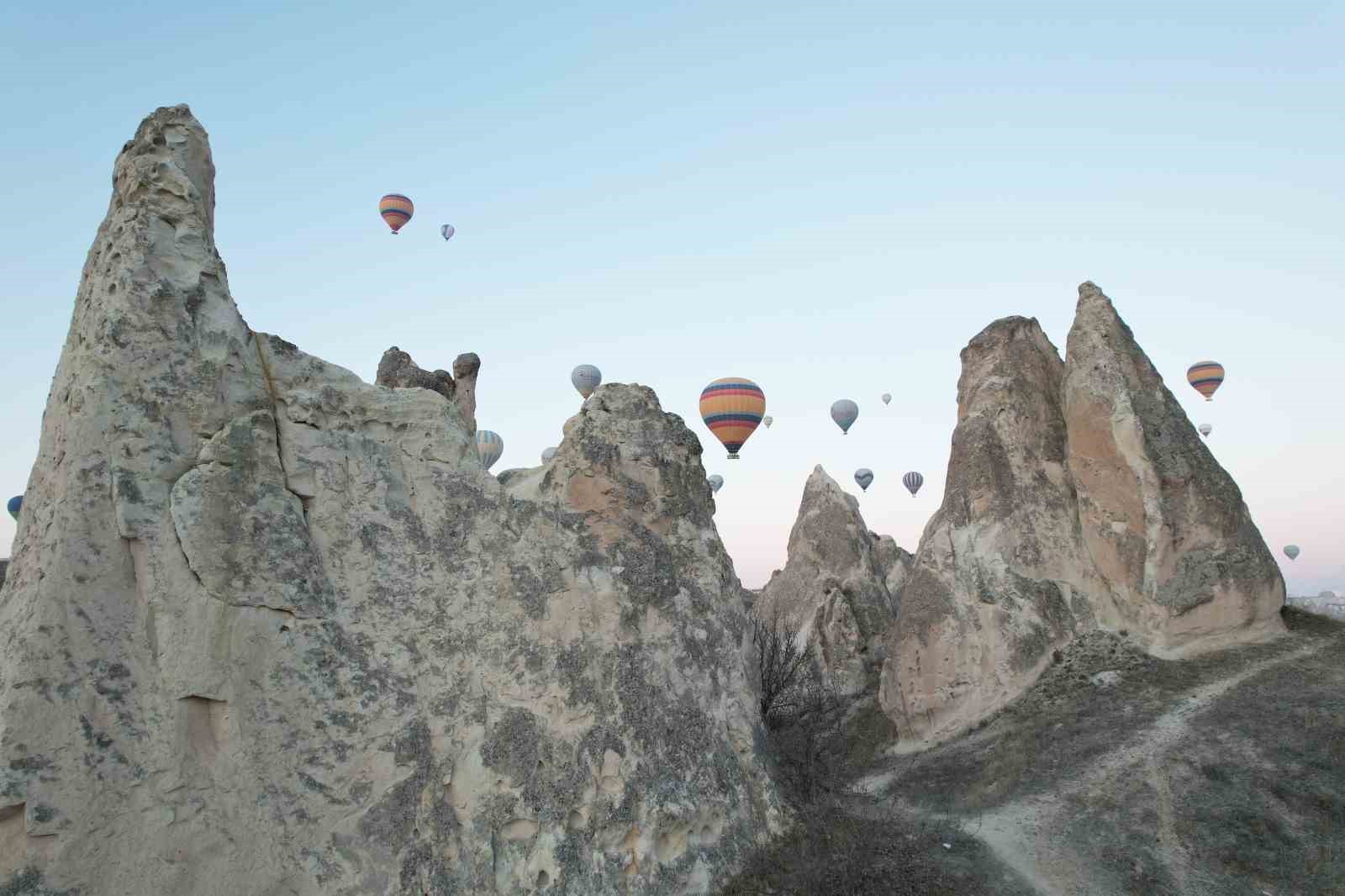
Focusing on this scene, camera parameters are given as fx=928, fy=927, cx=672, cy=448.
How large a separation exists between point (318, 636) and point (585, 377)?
16974mm

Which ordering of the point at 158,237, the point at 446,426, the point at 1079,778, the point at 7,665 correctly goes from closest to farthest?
the point at 7,665
the point at 158,237
the point at 446,426
the point at 1079,778

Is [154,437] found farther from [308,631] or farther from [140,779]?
[140,779]

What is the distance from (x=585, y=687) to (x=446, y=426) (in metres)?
2.61

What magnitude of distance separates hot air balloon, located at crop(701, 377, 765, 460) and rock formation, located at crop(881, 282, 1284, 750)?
5.18 m

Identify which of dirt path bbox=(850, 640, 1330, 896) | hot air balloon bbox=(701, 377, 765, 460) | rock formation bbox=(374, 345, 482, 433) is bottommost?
dirt path bbox=(850, 640, 1330, 896)

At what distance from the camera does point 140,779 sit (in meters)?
5.93

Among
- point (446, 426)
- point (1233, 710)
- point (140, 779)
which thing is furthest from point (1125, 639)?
point (140, 779)

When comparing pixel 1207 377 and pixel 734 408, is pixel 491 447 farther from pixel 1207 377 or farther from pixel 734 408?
pixel 1207 377

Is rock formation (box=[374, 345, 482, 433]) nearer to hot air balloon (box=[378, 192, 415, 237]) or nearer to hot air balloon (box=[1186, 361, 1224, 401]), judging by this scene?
hot air balloon (box=[378, 192, 415, 237])

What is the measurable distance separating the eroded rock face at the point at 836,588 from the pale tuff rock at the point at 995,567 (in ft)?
9.98

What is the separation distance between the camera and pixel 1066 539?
587 inches

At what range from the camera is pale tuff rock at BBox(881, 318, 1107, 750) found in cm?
1438

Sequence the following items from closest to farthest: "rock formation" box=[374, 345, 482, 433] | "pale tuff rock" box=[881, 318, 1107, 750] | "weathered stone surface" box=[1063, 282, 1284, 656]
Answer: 1. "rock formation" box=[374, 345, 482, 433]
2. "weathered stone surface" box=[1063, 282, 1284, 656]
3. "pale tuff rock" box=[881, 318, 1107, 750]

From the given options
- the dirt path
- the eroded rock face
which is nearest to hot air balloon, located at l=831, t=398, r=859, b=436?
the eroded rock face
